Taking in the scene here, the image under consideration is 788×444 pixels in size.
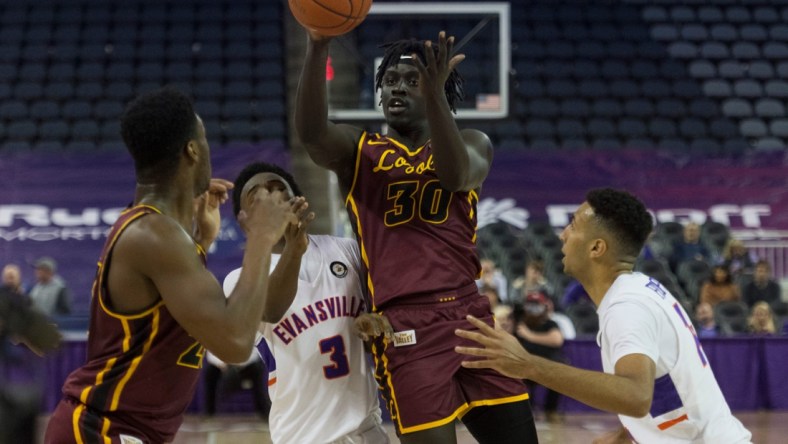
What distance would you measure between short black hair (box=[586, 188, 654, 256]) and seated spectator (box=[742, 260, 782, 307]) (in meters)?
8.78

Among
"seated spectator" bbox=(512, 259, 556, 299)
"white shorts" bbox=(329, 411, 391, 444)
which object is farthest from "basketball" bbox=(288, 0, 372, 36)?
"seated spectator" bbox=(512, 259, 556, 299)

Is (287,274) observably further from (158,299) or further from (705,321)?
(705,321)

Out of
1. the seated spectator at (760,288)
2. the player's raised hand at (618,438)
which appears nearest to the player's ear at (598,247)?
the player's raised hand at (618,438)

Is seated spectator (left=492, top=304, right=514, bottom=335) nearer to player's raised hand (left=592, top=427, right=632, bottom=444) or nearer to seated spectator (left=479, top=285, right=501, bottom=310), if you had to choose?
seated spectator (left=479, top=285, right=501, bottom=310)

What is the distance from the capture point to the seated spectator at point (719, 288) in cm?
1177

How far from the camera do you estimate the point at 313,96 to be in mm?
3871

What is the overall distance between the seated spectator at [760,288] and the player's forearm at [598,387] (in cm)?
940

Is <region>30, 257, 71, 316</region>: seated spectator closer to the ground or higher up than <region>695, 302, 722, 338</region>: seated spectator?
higher up

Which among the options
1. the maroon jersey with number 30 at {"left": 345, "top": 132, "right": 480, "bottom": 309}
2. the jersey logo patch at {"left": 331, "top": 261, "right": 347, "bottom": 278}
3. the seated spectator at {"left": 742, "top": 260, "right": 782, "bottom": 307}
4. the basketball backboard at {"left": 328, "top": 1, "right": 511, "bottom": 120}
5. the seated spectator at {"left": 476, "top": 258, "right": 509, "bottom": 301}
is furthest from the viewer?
the seated spectator at {"left": 742, "top": 260, "right": 782, "bottom": 307}

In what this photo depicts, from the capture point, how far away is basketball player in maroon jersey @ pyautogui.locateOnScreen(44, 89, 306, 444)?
9.55 feet

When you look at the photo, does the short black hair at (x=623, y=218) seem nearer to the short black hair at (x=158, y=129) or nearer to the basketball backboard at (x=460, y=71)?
the short black hair at (x=158, y=129)

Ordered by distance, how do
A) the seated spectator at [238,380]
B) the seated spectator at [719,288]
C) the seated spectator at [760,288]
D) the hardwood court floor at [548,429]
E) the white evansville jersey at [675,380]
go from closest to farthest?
the white evansville jersey at [675,380]
the hardwood court floor at [548,429]
the seated spectator at [238,380]
the seated spectator at [719,288]
the seated spectator at [760,288]

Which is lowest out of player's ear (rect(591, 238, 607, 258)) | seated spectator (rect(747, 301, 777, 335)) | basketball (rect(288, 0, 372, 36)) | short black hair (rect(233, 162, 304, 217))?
seated spectator (rect(747, 301, 777, 335))

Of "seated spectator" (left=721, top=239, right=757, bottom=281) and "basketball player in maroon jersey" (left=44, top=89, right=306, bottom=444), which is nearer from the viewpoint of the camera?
"basketball player in maroon jersey" (left=44, top=89, right=306, bottom=444)
